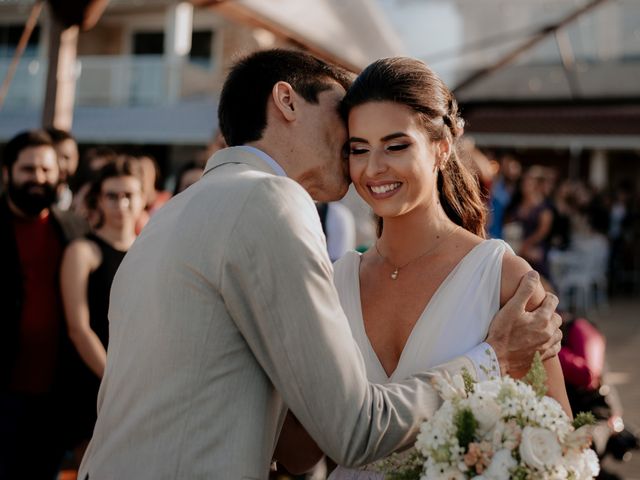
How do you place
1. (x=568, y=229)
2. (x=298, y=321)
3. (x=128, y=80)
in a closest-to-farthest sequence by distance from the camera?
(x=298, y=321)
(x=568, y=229)
(x=128, y=80)

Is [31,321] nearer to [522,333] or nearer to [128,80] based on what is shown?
[522,333]

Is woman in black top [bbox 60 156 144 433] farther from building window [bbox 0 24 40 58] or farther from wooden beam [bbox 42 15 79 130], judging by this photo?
building window [bbox 0 24 40 58]

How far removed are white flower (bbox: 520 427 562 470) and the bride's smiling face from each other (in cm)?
88

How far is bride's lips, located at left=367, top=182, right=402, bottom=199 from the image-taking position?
8.11 feet

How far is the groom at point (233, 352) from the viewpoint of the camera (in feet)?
5.78

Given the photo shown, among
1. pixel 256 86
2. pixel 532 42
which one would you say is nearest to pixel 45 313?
pixel 256 86

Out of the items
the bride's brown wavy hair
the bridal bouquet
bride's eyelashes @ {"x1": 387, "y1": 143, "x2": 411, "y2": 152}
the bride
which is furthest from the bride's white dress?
the bridal bouquet

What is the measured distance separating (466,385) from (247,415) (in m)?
0.52

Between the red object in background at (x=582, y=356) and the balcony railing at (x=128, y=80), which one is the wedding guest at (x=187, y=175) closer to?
the red object in background at (x=582, y=356)

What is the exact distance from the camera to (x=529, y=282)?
235 cm

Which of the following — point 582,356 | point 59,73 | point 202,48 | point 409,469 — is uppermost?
point 202,48

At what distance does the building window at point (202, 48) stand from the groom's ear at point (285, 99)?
875 inches

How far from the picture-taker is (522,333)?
2250mm

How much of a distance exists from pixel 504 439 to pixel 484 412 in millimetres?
70
